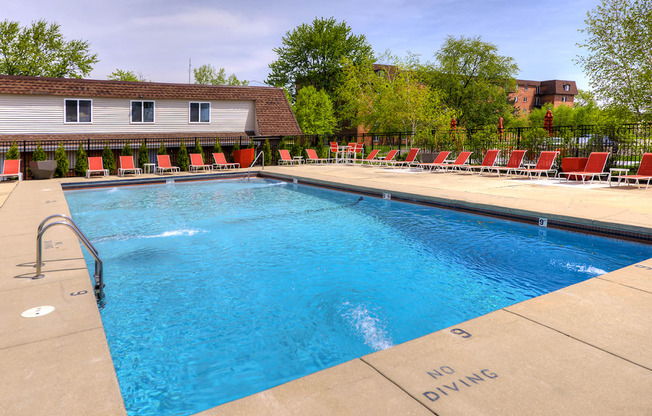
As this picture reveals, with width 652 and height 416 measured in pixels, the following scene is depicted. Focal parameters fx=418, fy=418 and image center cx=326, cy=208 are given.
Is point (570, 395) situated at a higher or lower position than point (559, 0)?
lower

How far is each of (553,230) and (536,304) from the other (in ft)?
14.6

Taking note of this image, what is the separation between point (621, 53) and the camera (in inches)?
627

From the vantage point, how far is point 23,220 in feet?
25.2

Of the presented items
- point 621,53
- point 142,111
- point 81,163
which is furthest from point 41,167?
point 621,53

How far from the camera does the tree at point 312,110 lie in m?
40.5

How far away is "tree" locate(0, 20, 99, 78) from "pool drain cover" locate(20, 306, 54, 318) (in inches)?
1776

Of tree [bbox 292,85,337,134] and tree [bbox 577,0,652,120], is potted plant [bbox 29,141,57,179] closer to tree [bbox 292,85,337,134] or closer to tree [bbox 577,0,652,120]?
tree [bbox 577,0,652,120]

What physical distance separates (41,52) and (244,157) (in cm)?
3282

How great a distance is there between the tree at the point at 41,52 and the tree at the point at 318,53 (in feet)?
64.1

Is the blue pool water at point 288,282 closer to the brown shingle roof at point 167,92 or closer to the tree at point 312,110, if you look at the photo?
the brown shingle roof at point 167,92

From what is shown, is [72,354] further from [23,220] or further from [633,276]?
[23,220]

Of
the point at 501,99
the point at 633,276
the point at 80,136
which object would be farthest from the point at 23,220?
the point at 501,99

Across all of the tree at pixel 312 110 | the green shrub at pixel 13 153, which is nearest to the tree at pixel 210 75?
the tree at pixel 312 110

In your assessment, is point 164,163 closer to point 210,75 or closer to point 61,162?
point 61,162
